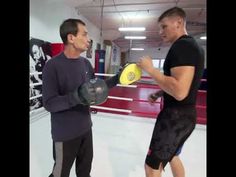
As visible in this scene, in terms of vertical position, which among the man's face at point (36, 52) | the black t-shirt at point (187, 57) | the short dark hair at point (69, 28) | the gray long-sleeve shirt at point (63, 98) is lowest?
the gray long-sleeve shirt at point (63, 98)

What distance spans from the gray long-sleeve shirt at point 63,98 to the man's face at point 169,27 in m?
0.64

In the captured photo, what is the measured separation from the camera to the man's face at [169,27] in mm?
1272

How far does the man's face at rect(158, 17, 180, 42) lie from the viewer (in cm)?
127

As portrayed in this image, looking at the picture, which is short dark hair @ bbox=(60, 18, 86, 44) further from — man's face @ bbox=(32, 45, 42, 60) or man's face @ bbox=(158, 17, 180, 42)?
man's face @ bbox=(32, 45, 42, 60)

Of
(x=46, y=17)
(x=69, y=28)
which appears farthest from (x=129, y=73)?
(x=46, y=17)

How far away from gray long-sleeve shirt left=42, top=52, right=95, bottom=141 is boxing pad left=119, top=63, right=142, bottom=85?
326 millimetres

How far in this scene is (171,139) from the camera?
1.28 metres

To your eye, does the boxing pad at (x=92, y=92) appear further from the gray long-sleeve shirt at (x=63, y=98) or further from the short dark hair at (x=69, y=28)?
the short dark hair at (x=69, y=28)

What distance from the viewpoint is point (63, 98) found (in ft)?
3.81

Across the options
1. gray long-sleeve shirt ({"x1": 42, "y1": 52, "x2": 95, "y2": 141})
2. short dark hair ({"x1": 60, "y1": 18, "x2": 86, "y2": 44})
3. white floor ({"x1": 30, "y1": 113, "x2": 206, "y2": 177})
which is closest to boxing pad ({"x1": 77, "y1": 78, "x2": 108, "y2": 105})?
gray long-sleeve shirt ({"x1": 42, "y1": 52, "x2": 95, "y2": 141})

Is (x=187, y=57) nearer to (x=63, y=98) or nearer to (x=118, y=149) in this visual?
(x=63, y=98)

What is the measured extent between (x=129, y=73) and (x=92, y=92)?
1.41ft

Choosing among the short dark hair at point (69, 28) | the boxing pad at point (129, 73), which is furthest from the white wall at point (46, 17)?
the boxing pad at point (129, 73)
